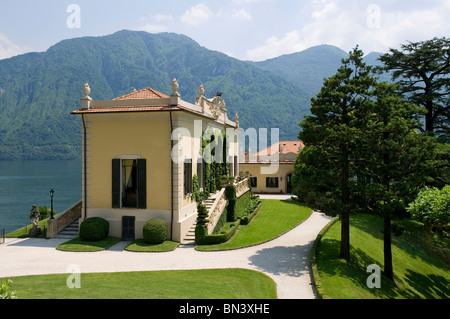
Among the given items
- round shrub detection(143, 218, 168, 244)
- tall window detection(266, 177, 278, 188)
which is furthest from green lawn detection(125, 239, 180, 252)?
tall window detection(266, 177, 278, 188)

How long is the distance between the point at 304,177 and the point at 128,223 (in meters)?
11.5

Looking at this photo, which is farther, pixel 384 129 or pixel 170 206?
pixel 170 206

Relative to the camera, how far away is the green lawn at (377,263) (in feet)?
48.8

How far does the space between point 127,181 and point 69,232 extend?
516cm

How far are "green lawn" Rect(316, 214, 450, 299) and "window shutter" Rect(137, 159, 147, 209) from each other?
35.7ft

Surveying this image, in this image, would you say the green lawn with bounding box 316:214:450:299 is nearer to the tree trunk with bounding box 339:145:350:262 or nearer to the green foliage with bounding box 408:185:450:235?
the tree trunk with bounding box 339:145:350:262

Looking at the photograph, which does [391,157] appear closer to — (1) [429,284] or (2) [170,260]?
(1) [429,284]

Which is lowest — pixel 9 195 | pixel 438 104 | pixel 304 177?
pixel 9 195

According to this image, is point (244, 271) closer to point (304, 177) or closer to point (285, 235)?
point (304, 177)

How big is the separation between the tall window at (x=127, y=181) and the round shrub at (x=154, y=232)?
5.21 ft

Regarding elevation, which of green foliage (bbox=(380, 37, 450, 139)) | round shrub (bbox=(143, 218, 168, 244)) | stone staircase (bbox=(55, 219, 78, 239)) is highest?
green foliage (bbox=(380, 37, 450, 139))

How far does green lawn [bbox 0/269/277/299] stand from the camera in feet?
42.9
